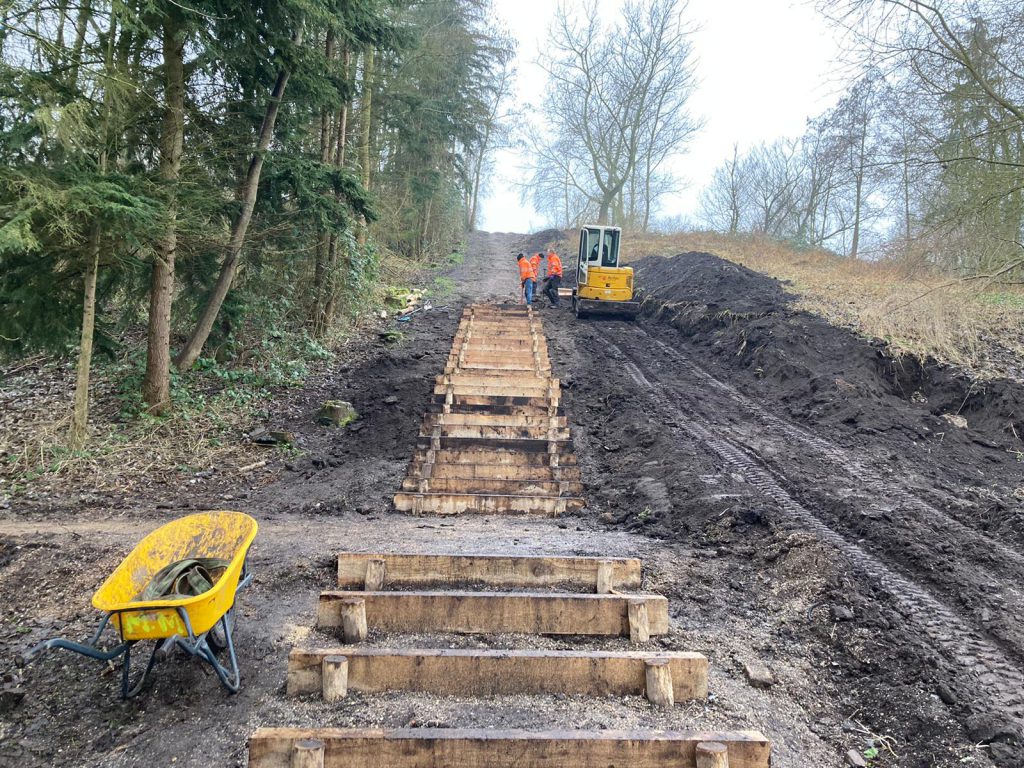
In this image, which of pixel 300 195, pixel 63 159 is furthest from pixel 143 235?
pixel 300 195

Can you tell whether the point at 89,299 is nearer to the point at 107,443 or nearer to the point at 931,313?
the point at 107,443

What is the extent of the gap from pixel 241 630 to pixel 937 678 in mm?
4577

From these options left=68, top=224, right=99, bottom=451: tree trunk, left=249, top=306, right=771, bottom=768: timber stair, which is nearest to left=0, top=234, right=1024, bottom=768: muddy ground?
left=249, top=306, right=771, bottom=768: timber stair

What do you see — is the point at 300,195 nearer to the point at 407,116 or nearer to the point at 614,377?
the point at 614,377

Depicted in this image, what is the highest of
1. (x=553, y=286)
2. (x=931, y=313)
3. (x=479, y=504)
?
(x=553, y=286)

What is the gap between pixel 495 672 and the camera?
3.71 m

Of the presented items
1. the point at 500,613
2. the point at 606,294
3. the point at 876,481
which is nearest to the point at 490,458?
the point at 500,613

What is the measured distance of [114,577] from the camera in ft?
12.6

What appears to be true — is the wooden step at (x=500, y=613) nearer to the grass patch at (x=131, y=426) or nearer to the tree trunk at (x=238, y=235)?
the grass patch at (x=131, y=426)

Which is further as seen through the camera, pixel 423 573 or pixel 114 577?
pixel 423 573

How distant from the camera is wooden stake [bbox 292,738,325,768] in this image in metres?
2.88

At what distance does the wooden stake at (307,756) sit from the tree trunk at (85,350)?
276 inches

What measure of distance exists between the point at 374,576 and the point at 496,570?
37.3 inches

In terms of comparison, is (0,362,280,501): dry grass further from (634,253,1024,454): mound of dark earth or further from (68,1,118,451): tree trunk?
(634,253,1024,454): mound of dark earth
